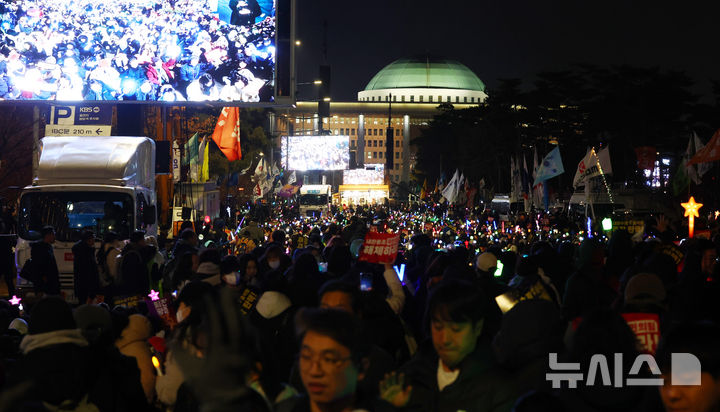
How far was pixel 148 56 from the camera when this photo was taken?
2345 cm

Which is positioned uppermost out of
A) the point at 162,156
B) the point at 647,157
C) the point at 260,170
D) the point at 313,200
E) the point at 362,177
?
the point at 362,177

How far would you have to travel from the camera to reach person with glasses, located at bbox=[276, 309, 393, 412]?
4.14 m

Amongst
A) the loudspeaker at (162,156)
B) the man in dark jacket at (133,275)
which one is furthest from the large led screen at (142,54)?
the man in dark jacket at (133,275)

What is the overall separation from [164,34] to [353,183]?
281 feet

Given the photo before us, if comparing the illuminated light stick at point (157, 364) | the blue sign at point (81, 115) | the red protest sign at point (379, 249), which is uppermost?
the blue sign at point (81, 115)

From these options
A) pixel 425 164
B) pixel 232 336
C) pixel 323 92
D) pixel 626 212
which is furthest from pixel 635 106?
pixel 232 336

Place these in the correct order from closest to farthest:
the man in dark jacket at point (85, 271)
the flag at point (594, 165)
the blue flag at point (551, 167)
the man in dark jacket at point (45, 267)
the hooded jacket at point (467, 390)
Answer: the hooded jacket at point (467, 390) < the man in dark jacket at point (85, 271) < the man in dark jacket at point (45, 267) < the flag at point (594, 165) < the blue flag at point (551, 167)

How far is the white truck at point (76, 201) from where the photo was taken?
19250 millimetres

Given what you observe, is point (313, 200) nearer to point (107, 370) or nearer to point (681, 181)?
point (681, 181)

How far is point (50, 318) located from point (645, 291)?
4001 millimetres

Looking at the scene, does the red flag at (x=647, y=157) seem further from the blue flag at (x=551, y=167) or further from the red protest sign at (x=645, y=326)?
the red protest sign at (x=645, y=326)

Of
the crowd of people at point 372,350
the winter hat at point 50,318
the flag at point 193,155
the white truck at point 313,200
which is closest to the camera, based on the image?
the crowd of people at point 372,350

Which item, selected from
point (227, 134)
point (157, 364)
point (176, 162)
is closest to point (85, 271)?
point (157, 364)

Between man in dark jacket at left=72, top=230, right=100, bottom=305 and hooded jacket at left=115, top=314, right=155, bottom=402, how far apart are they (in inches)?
362
